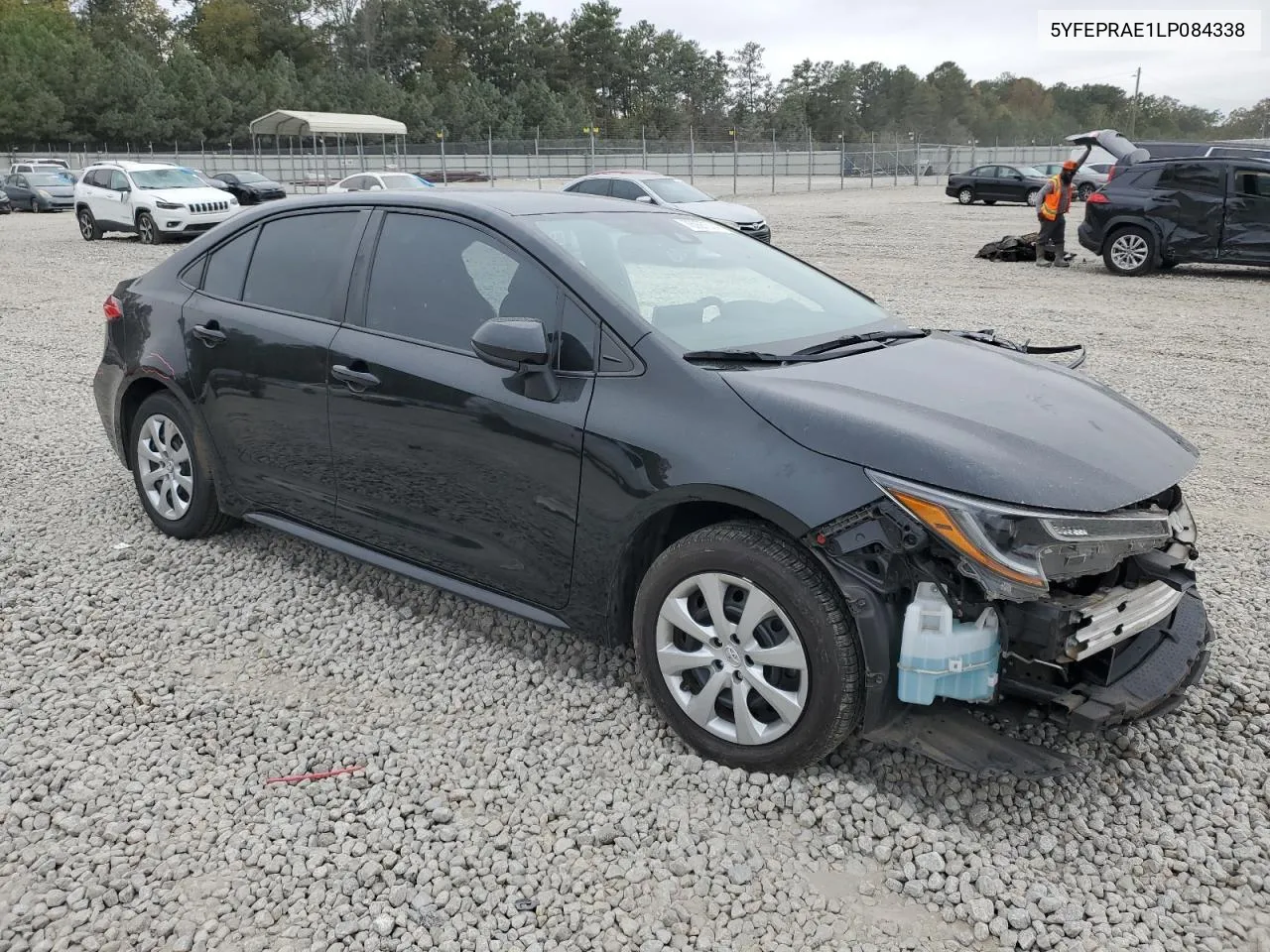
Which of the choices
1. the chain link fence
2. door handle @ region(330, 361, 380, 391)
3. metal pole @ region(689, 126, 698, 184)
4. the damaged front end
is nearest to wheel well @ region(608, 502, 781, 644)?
the damaged front end

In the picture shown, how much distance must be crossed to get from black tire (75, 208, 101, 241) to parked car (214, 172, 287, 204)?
941cm

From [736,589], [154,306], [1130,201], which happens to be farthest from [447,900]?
[1130,201]

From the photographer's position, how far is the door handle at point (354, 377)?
3883 millimetres

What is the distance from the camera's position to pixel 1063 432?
309cm

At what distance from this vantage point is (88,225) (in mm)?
22828

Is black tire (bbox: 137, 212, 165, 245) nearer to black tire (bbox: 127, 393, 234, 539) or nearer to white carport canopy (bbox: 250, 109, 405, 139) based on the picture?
black tire (bbox: 127, 393, 234, 539)

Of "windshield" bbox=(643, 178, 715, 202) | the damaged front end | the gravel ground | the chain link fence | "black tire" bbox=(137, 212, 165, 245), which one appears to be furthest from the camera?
the chain link fence

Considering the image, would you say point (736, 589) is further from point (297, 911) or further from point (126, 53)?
A: point (126, 53)

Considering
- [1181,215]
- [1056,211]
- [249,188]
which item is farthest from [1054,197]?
[249,188]

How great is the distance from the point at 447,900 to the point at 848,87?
106698mm

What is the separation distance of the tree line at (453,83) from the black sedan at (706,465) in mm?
71016

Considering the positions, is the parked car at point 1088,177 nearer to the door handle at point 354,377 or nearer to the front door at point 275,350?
the front door at point 275,350

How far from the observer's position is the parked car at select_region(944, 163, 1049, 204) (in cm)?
3269

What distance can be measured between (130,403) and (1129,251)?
14304mm
